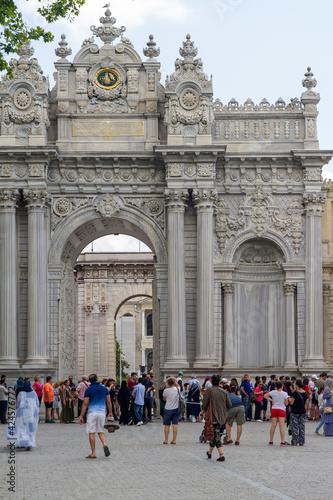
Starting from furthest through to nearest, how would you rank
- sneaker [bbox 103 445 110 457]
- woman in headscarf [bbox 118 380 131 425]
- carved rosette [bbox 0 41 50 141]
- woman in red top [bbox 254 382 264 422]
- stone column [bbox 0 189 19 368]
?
carved rosette [bbox 0 41 50 141], stone column [bbox 0 189 19 368], woman in red top [bbox 254 382 264 422], woman in headscarf [bbox 118 380 131 425], sneaker [bbox 103 445 110 457]

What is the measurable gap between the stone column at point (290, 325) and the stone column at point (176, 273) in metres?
4.66

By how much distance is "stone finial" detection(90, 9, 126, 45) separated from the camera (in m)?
44.5

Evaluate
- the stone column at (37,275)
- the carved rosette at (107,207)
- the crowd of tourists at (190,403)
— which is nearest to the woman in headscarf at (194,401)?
the crowd of tourists at (190,403)

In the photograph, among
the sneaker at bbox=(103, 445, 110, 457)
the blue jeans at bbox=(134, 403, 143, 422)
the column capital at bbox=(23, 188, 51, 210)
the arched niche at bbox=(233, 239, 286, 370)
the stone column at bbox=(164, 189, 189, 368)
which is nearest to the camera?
the sneaker at bbox=(103, 445, 110, 457)

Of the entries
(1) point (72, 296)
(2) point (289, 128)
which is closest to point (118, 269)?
(1) point (72, 296)

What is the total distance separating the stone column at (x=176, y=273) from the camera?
42500 mm

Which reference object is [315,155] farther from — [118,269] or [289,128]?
[118,269]

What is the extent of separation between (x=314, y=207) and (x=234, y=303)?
5.44 meters

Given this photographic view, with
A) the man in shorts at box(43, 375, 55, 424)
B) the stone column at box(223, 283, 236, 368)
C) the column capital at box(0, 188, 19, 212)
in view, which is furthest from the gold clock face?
the man in shorts at box(43, 375, 55, 424)

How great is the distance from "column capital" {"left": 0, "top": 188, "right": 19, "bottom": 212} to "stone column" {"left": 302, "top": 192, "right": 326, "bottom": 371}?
12424 millimetres

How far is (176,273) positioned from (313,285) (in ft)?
19.6

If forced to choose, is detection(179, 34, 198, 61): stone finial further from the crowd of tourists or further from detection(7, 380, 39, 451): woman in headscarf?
detection(7, 380, 39, 451): woman in headscarf

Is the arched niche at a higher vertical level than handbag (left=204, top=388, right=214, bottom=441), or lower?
higher

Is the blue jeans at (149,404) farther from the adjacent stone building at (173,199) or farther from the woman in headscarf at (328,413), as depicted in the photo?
the woman in headscarf at (328,413)
